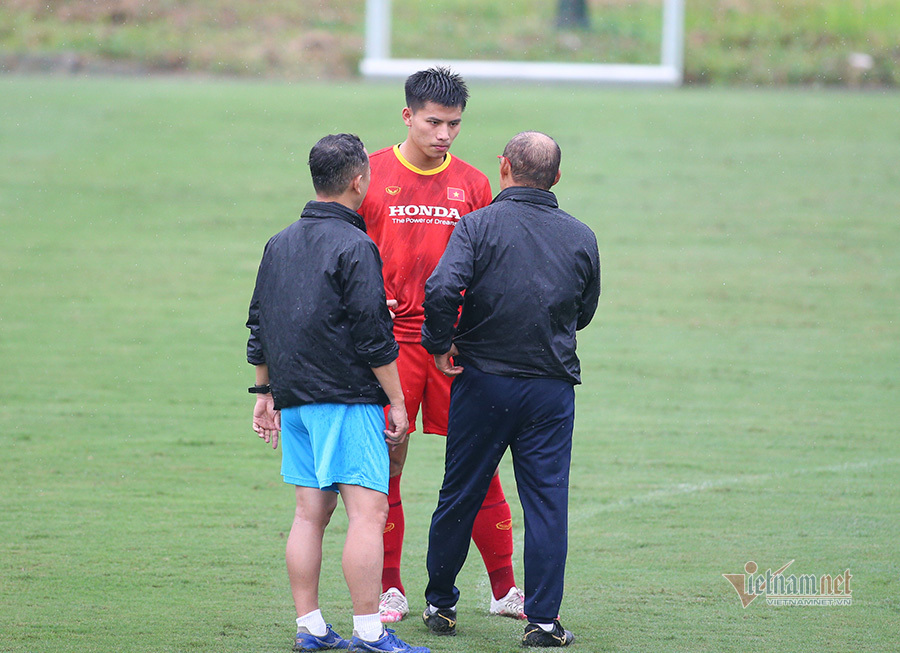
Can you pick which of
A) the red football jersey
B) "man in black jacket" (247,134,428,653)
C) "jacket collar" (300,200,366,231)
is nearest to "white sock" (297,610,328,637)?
"man in black jacket" (247,134,428,653)

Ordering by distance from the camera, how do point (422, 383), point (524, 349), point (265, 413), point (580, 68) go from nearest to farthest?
point (524, 349) < point (265, 413) < point (422, 383) < point (580, 68)

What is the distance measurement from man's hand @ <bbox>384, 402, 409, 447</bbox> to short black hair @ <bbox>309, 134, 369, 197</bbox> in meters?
0.83

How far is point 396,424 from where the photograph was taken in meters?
4.01

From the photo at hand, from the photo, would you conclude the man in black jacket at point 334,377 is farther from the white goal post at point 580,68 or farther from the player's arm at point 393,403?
the white goal post at point 580,68

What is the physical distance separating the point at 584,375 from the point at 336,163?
5265 millimetres

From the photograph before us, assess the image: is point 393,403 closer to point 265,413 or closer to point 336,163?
point 265,413

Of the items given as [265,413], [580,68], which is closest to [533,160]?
[265,413]

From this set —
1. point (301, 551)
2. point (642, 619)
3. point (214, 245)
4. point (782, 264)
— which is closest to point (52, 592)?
point (301, 551)

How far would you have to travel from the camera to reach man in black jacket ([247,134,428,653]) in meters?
3.86

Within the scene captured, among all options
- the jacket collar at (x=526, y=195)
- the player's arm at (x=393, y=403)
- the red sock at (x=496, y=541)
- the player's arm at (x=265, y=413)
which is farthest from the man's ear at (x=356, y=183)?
the red sock at (x=496, y=541)

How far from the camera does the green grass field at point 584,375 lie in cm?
459

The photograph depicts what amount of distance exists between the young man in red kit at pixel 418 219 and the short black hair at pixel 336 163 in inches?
18.5

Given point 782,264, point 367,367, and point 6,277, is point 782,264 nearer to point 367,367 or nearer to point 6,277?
point 6,277

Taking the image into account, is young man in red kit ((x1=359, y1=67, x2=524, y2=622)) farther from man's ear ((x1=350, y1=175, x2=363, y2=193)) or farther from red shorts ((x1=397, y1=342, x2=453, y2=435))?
man's ear ((x1=350, y1=175, x2=363, y2=193))
